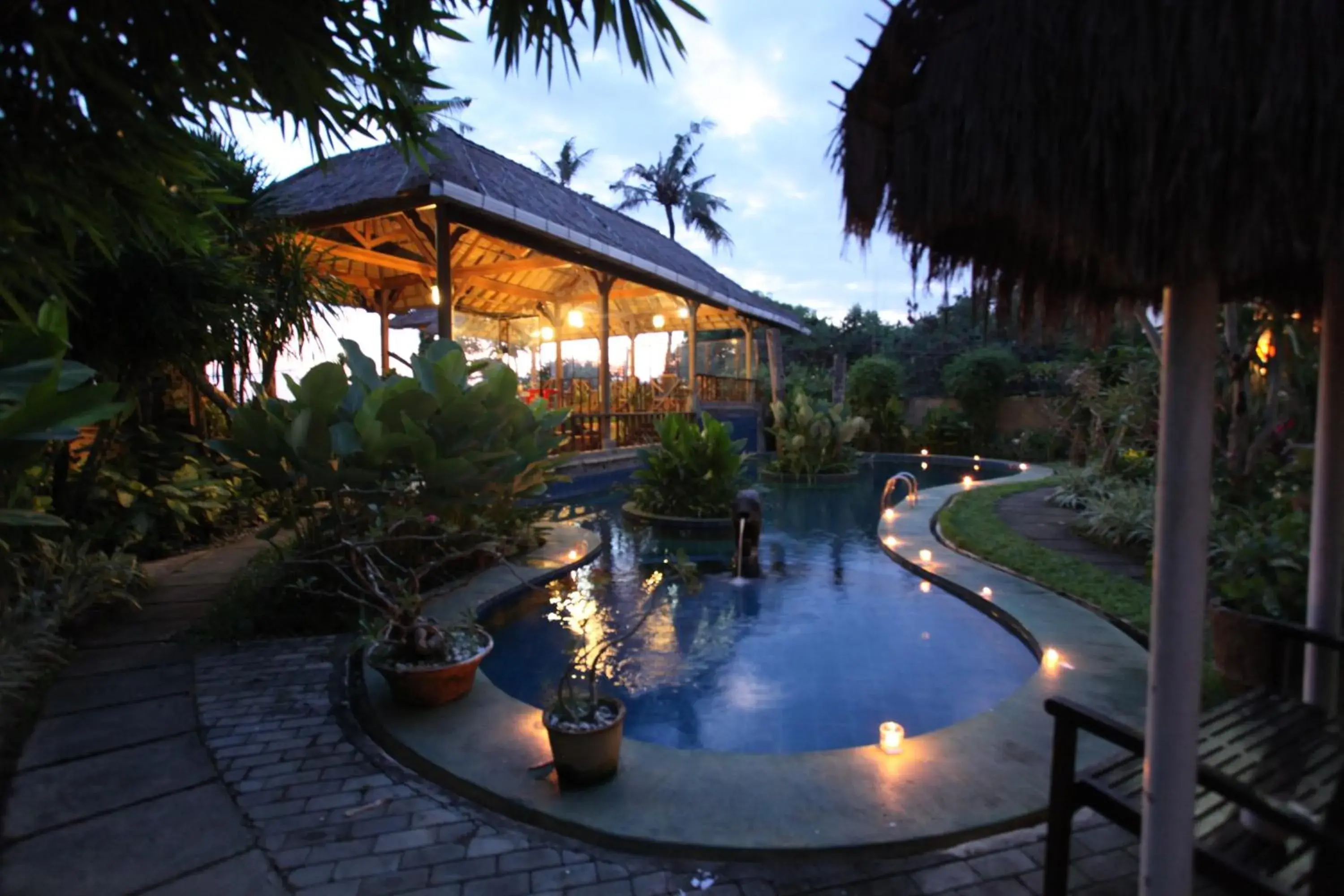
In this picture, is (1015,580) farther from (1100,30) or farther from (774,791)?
(1100,30)

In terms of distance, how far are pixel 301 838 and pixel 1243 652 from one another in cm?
379

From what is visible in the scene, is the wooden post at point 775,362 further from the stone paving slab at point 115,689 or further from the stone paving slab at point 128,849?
the stone paving slab at point 128,849

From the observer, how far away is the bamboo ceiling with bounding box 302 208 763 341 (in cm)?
934

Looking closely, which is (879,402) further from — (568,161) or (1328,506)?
(568,161)

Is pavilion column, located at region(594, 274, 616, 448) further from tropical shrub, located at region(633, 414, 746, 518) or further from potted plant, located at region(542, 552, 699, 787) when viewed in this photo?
potted plant, located at region(542, 552, 699, 787)

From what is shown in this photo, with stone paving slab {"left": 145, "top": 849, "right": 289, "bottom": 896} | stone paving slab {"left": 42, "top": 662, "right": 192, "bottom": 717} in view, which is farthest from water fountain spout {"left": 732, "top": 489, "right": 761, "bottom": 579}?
stone paving slab {"left": 145, "top": 849, "right": 289, "bottom": 896}

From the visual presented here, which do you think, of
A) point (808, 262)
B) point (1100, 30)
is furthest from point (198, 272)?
point (1100, 30)

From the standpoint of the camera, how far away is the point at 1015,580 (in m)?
5.66

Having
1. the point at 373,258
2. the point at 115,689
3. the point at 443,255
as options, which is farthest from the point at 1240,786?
the point at 373,258

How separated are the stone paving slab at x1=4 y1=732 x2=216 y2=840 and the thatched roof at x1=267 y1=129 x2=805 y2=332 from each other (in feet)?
12.8

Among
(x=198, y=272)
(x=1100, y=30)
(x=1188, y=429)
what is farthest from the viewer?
(x=198, y=272)

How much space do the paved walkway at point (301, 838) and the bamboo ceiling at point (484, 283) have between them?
5.21 metres

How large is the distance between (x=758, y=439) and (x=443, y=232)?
11446 mm

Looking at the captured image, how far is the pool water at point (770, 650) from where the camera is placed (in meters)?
3.71
